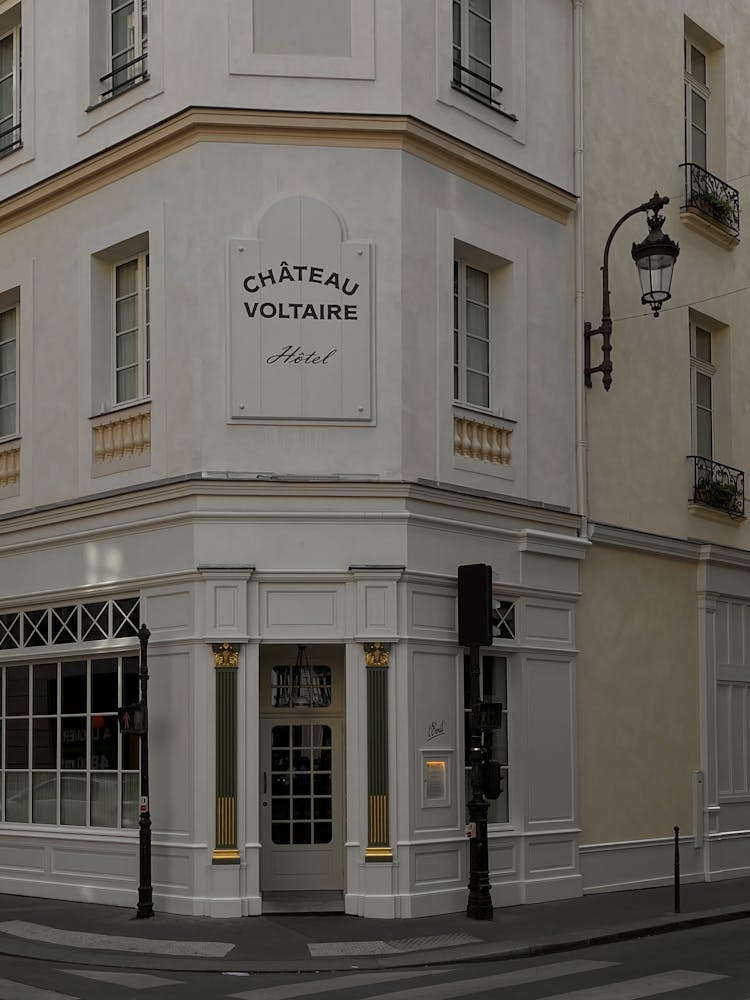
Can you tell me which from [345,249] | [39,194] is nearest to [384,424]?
[345,249]

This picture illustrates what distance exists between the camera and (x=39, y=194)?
18453mm

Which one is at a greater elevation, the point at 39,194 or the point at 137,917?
the point at 39,194

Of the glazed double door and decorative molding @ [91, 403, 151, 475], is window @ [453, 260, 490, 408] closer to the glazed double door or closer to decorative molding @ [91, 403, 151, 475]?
decorative molding @ [91, 403, 151, 475]

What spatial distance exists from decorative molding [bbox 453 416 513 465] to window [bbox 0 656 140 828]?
179 inches

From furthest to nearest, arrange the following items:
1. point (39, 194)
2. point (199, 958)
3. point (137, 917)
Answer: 1. point (39, 194)
2. point (137, 917)
3. point (199, 958)

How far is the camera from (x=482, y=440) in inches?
685

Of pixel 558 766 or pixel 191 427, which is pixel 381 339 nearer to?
pixel 191 427

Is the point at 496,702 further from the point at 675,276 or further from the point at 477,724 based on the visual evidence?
the point at 675,276

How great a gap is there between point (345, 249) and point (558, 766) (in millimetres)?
6769

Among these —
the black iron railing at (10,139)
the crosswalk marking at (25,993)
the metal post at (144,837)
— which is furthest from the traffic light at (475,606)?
the black iron railing at (10,139)

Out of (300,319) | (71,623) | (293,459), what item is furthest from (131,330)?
(71,623)

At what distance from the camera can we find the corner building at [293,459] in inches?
627

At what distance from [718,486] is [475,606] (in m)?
6.54

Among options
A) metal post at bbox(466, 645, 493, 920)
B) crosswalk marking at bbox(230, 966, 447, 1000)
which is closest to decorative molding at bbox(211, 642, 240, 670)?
metal post at bbox(466, 645, 493, 920)
